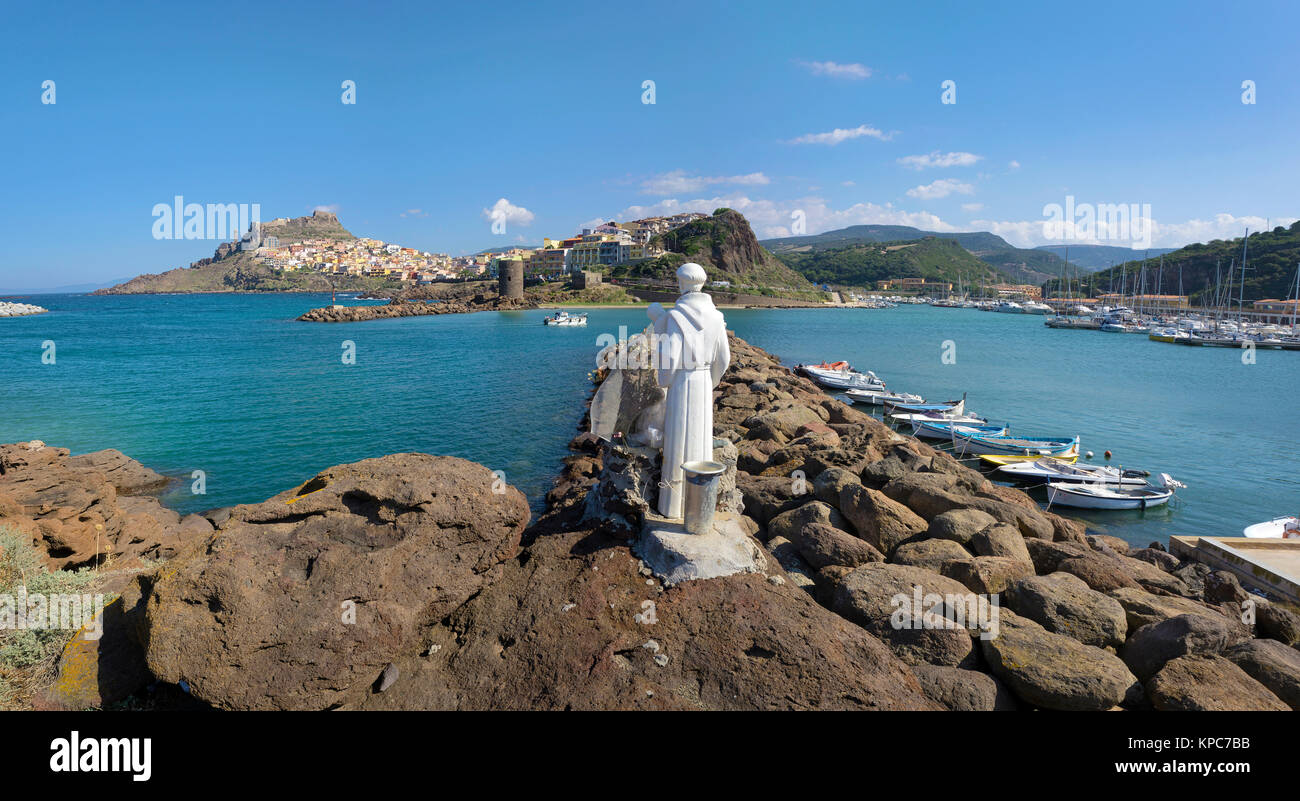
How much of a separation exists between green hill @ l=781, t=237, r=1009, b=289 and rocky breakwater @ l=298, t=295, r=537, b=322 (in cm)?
10134

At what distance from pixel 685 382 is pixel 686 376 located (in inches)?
2.4

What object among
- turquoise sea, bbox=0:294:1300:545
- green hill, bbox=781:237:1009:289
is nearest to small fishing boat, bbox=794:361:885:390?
turquoise sea, bbox=0:294:1300:545

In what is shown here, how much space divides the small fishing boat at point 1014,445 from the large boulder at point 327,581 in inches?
778

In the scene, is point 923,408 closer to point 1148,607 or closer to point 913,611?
point 1148,607

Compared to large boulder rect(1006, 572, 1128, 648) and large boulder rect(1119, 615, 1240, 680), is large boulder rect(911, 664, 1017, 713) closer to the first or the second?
large boulder rect(1006, 572, 1128, 648)

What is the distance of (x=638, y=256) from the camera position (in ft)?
400

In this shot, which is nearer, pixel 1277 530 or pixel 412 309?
pixel 1277 530

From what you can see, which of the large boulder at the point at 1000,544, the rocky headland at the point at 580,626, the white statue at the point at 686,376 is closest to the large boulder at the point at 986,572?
the rocky headland at the point at 580,626

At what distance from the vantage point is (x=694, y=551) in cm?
521

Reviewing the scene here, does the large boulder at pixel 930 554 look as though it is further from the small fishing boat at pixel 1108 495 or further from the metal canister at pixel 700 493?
the small fishing boat at pixel 1108 495

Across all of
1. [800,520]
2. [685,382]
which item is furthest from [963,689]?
[800,520]

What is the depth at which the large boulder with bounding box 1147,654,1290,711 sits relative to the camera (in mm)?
4945
